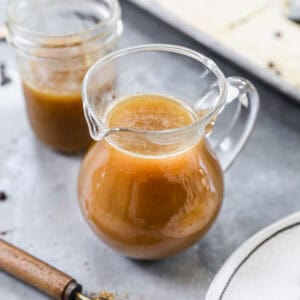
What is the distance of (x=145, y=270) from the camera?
922mm

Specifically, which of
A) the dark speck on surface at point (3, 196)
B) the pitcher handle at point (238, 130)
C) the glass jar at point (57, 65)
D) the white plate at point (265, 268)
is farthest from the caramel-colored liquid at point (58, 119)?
the white plate at point (265, 268)

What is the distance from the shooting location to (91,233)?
3.17 feet

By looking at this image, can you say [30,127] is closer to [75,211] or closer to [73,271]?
[75,211]

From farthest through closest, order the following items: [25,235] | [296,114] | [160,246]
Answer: [296,114] → [25,235] → [160,246]

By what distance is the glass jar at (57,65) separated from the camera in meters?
0.99

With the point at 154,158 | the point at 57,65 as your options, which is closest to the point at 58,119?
the point at 57,65

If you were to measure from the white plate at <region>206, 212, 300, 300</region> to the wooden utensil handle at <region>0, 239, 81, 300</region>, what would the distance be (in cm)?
18

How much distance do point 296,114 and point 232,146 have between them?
24 cm

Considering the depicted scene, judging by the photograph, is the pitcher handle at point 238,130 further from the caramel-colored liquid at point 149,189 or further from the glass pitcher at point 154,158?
the caramel-colored liquid at point 149,189

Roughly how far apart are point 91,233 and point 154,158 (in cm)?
23

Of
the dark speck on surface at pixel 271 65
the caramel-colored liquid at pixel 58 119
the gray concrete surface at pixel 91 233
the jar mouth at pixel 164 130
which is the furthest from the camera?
the dark speck on surface at pixel 271 65

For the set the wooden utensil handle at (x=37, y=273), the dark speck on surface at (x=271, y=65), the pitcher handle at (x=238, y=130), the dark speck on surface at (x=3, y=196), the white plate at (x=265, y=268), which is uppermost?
the pitcher handle at (x=238, y=130)

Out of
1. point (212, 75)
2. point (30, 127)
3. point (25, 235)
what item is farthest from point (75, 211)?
point (212, 75)

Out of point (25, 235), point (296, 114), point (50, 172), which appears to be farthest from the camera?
point (296, 114)
